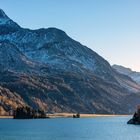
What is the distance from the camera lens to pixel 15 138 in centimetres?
18700

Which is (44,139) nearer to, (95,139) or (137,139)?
(95,139)

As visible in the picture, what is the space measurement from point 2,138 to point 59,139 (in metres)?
24.2

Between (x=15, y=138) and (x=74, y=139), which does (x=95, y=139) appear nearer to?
(x=74, y=139)

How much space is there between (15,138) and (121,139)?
45.8 meters

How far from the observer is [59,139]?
185 meters

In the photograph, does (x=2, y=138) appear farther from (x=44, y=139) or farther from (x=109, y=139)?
(x=109, y=139)

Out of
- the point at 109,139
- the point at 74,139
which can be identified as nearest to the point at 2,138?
the point at 74,139

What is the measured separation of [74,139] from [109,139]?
14.9 m

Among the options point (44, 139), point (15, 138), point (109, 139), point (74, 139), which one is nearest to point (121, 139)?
point (109, 139)

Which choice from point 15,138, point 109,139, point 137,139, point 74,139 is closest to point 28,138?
point 15,138

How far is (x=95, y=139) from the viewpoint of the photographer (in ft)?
612

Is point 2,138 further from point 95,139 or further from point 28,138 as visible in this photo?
point 95,139

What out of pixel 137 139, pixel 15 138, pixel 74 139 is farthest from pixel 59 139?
pixel 137 139

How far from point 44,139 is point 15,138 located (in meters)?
13.0
